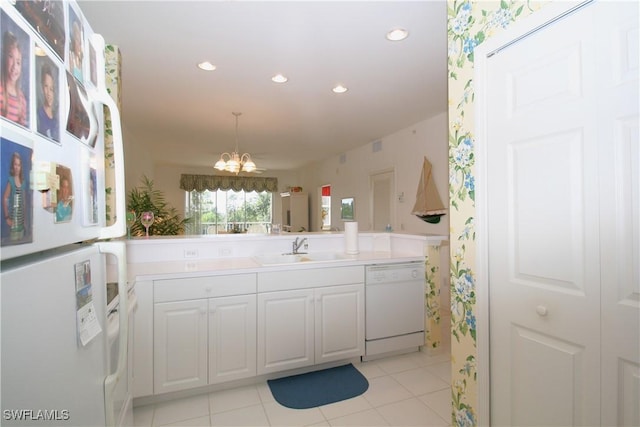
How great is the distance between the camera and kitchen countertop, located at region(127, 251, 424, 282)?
6.84 feet

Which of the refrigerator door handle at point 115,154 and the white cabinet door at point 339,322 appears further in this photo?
the white cabinet door at point 339,322

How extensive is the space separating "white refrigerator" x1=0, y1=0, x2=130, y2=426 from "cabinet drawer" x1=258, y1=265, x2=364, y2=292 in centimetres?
146

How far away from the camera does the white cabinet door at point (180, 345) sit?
203 centimetres

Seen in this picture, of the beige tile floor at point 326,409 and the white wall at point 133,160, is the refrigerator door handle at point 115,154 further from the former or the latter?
the white wall at point 133,160

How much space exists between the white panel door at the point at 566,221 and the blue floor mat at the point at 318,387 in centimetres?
117

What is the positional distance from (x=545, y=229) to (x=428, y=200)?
10.1ft

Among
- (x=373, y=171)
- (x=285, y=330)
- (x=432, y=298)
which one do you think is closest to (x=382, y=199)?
(x=373, y=171)

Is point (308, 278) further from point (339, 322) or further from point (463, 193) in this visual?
point (463, 193)

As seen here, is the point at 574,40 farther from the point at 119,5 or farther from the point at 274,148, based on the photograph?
the point at 274,148

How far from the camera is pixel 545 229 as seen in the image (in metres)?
1.13

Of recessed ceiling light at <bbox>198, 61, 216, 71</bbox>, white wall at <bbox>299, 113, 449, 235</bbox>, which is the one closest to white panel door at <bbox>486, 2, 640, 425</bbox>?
recessed ceiling light at <bbox>198, 61, 216, 71</bbox>

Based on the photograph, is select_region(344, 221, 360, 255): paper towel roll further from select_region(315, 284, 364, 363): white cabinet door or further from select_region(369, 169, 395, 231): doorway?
select_region(369, 169, 395, 231): doorway

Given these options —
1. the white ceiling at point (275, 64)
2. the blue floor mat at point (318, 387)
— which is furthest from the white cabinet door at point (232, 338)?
the white ceiling at point (275, 64)

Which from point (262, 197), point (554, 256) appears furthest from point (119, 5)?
point (262, 197)
